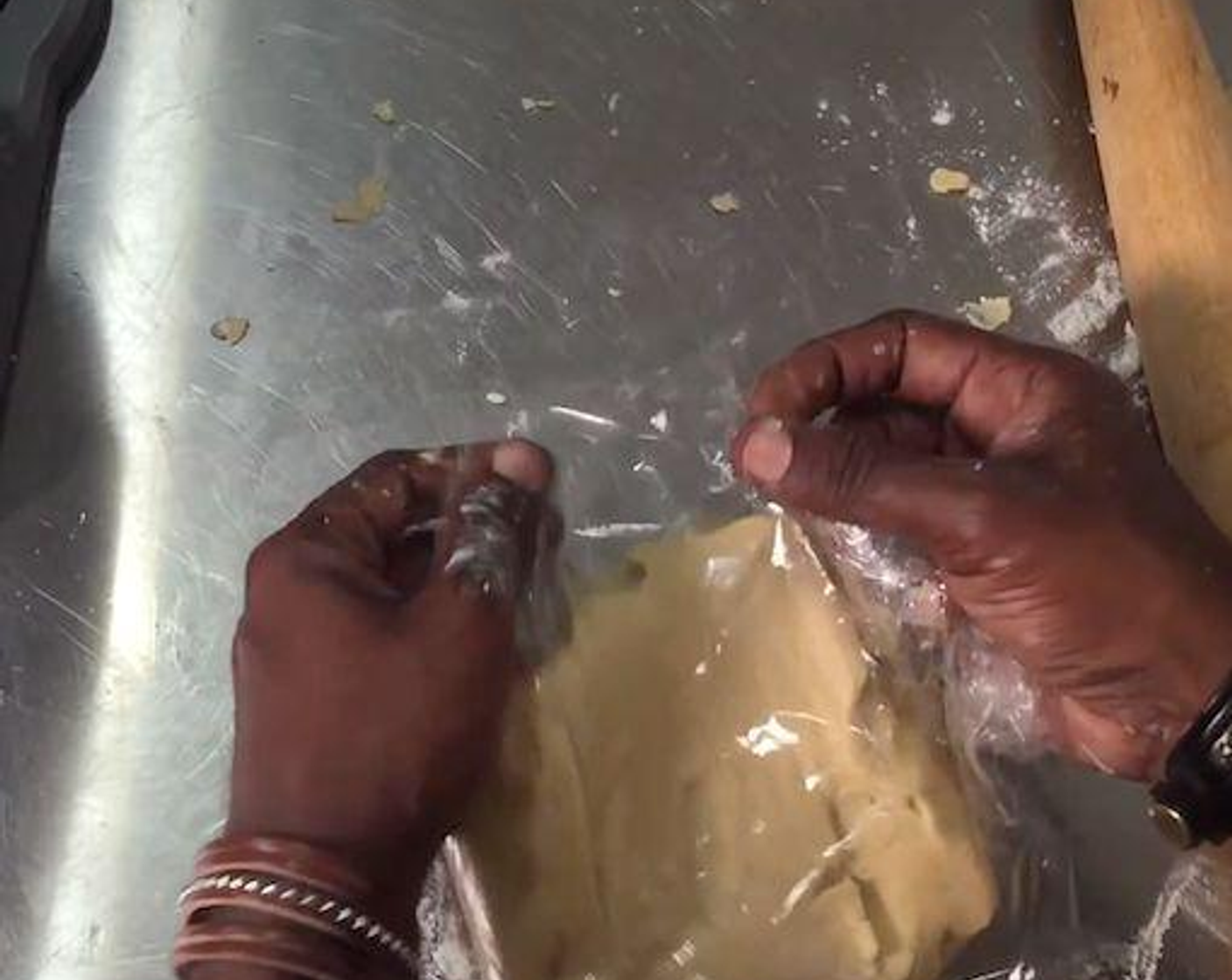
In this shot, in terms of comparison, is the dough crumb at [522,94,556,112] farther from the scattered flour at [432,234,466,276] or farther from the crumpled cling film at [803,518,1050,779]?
the crumpled cling film at [803,518,1050,779]

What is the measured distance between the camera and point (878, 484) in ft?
2.19

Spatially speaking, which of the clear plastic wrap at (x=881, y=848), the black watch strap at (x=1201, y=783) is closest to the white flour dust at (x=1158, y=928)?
the clear plastic wrap at (x=881, y=848)

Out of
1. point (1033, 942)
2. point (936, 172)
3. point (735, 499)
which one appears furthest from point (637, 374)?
point (1033, 942)

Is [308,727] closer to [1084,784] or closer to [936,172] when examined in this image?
[1084,784]

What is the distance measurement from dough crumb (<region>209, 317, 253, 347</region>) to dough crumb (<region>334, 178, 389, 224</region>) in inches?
2.9

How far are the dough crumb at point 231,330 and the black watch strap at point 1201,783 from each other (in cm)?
48

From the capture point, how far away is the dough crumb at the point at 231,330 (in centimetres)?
90

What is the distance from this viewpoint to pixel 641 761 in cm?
74

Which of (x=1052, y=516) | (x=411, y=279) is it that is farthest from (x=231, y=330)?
(x=1052, y=516)

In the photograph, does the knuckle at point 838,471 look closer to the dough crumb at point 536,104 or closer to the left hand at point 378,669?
the left hand at point 378,669

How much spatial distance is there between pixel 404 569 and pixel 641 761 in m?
0.12

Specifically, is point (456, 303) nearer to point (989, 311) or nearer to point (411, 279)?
point (411, 279)

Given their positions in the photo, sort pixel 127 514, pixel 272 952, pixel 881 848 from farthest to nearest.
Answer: pixel 127 514
pixel 881 848
pixel 272 952

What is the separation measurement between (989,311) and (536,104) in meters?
0.26
